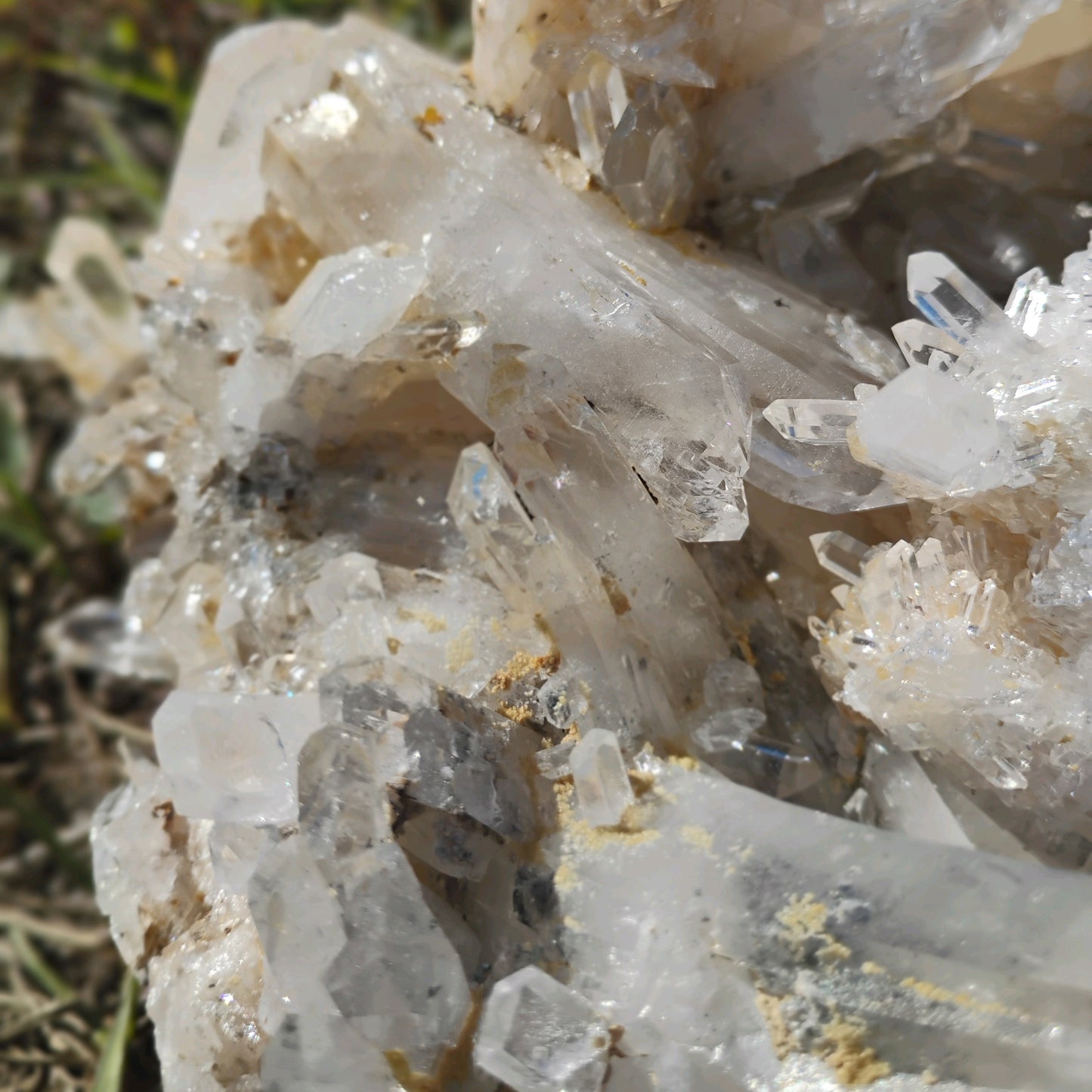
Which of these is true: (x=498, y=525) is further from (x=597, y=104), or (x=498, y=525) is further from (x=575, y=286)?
(x=597, y=104)

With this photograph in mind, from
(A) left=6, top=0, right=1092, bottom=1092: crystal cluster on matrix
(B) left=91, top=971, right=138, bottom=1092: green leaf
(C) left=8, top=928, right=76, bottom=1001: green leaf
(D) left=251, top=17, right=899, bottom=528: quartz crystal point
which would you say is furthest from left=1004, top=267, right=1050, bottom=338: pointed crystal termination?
(C) left=8, top=928, right=76, bottom=1001: green leaf

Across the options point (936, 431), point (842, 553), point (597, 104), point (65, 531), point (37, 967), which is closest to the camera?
point (936, 431)

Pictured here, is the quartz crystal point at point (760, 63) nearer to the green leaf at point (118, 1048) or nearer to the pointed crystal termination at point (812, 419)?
the pointed crystal termination at point (812, 419)

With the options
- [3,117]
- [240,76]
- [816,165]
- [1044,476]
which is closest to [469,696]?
[1044,476]

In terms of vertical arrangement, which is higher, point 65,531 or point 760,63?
point 760,63

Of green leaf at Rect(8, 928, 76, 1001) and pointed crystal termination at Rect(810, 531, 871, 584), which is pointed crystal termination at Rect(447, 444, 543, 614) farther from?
green leaf at Rect(8, 928, 76, 1001)

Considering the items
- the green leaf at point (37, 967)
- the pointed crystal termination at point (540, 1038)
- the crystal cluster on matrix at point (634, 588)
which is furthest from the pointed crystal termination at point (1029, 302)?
the green leaf at point (37, 967)

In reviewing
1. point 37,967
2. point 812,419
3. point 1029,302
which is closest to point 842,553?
point 812,419
